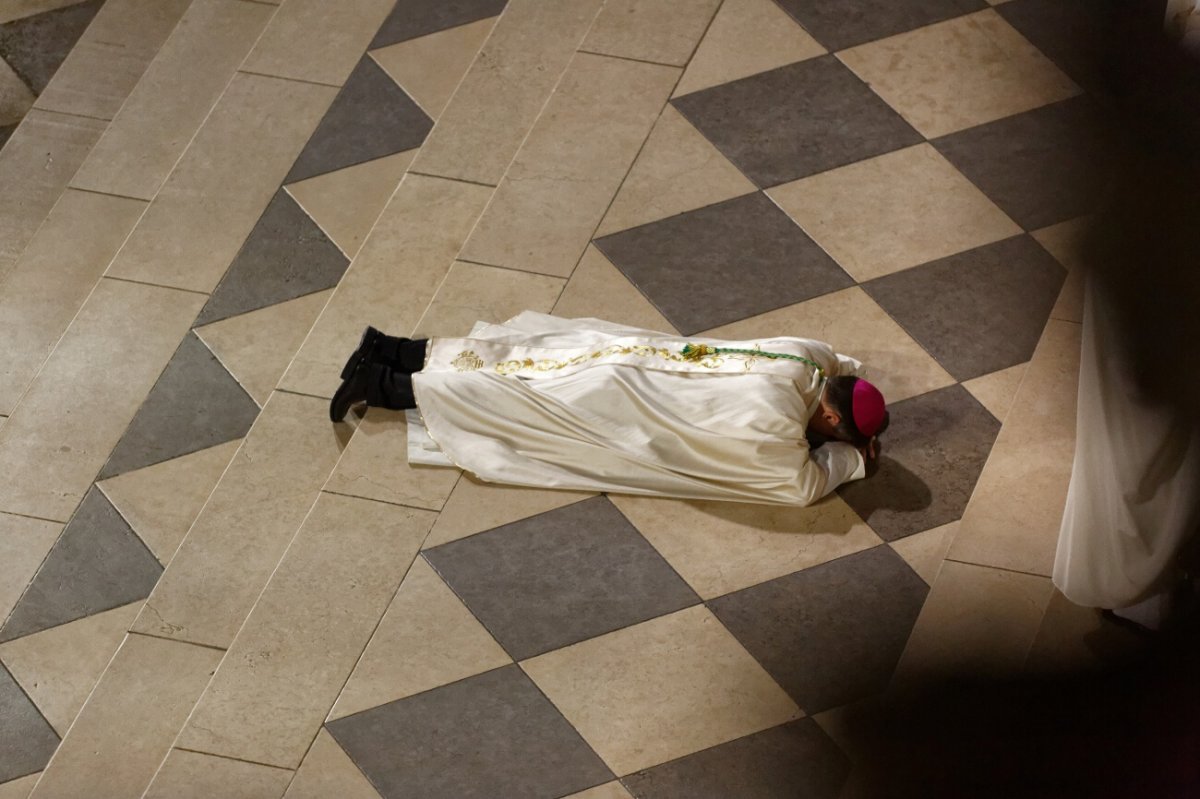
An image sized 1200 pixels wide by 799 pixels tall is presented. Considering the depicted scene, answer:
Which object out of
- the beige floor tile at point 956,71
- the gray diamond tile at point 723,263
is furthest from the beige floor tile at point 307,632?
the beige floor tile at point 956,71

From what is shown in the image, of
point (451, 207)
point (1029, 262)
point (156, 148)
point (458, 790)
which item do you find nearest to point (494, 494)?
point (458, 790)

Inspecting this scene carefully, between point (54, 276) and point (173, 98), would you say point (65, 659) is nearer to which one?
point (54, 276)

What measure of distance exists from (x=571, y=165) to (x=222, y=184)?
1415 millimetres

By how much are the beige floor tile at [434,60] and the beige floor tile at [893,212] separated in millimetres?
1490

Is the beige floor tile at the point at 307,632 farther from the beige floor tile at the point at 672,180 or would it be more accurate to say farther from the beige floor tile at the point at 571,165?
the beige floor tile at the point at 672,180

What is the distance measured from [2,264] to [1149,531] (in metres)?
4.91

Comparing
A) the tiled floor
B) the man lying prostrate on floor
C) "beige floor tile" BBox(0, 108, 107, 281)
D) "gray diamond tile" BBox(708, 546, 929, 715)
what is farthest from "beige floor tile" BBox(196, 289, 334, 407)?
"gray diamond tile" BBox(708, 546, 929, 715)

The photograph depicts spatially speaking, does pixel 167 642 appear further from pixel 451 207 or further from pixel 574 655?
pixel 451 207

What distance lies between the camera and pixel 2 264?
15.8 feet

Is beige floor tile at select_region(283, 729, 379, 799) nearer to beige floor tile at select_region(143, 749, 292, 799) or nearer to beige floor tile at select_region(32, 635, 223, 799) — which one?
beige floor tile at select_region(143, 749, 292, 799)

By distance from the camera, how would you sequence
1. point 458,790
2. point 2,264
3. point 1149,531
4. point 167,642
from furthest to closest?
point 2,264 < point 167,642 < point 458,790 < point 1149,531

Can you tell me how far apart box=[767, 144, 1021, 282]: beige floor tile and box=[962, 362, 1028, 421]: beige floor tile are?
491 millimetres

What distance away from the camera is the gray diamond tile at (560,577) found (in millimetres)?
3395

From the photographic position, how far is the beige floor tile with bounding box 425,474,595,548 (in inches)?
142
